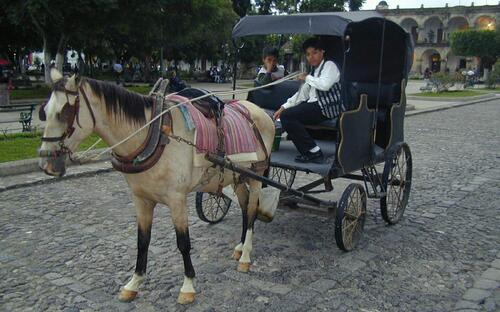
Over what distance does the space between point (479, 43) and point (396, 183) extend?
5998 cm

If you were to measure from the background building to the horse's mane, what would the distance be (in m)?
70.9

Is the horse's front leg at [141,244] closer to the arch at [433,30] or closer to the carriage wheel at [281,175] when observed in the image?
the carriage wheel at [281,175]

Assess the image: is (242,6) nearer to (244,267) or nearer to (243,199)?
(243,199)

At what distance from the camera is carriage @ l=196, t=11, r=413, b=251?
5.23m

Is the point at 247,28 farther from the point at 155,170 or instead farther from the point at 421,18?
the point at 421,18

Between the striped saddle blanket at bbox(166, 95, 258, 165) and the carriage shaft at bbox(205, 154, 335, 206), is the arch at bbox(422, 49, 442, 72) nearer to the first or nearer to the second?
Answer: the carriage shaft at bbox(205, 154, 335, 206)

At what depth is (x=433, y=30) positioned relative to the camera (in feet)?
252

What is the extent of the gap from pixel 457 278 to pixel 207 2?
23.9 m

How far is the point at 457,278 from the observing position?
16.0 feet

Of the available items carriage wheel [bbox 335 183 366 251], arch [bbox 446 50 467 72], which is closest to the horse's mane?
carriage wheel [bbox 335 183 366 251]

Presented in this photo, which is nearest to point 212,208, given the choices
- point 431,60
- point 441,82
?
point 441,82

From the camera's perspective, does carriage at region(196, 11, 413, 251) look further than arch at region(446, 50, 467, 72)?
No

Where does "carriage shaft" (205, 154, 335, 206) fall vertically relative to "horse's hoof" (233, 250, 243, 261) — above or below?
above

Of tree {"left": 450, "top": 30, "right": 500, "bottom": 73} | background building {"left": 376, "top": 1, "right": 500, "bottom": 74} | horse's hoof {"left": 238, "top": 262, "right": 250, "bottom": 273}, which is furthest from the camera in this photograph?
background building {"left": 376, "top": 1, "right": 500, "bottom": 74}
